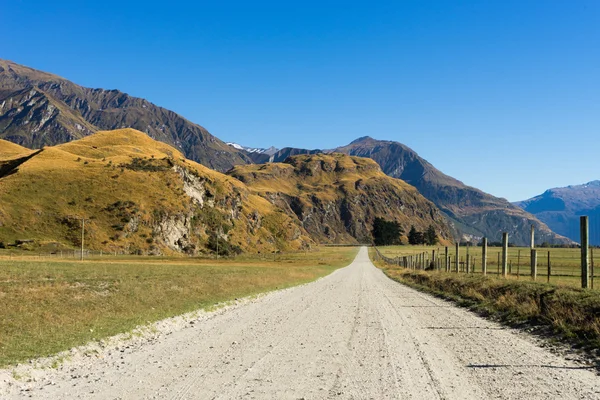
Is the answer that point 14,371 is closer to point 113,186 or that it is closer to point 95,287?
point 95,287

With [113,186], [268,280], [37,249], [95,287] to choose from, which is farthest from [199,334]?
[113,186]

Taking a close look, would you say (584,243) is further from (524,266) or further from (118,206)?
(118,206)

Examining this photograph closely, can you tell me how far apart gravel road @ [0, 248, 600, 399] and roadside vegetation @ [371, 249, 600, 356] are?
4.19 feet

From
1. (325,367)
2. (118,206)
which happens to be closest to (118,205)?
(118,206)

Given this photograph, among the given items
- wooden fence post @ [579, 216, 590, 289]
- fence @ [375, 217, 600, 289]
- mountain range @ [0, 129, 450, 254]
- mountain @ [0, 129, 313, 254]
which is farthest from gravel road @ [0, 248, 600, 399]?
mountain range @ [0, 129, 450, 254]

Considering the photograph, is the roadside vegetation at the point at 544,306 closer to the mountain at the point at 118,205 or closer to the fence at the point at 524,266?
the fence at the point at 524,266

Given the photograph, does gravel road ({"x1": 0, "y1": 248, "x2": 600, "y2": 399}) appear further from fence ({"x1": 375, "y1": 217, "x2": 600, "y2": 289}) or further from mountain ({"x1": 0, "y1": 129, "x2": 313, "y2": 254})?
mountain ({"x1": 0, "y1": 129, "x2": 313, "y2": 254})

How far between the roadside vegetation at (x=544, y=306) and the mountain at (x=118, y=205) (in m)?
91.7

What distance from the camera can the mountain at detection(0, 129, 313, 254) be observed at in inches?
4181

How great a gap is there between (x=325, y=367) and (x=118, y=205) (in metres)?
121

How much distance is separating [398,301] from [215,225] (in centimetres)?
12928

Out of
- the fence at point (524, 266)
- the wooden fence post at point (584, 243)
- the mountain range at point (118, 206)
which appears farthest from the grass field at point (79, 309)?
the mountain range at point (118, 206)

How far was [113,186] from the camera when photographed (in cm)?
12912

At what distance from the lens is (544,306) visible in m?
18.0
